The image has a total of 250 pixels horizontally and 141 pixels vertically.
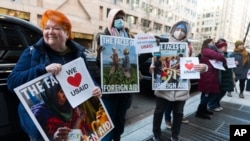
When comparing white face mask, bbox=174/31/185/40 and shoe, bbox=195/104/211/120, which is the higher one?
white face mask, bbox=174/31/185/40

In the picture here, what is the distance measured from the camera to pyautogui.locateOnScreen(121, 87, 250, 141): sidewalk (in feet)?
12.1

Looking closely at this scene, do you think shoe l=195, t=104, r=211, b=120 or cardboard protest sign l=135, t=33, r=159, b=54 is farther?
shoe l=195, t=104, r=211, b=120

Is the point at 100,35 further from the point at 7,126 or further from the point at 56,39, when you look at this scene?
the point at 7,126

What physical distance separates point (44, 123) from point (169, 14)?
150ft

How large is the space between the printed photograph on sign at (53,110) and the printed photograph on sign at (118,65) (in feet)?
2.04

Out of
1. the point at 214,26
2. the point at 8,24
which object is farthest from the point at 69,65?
the point at 214,26

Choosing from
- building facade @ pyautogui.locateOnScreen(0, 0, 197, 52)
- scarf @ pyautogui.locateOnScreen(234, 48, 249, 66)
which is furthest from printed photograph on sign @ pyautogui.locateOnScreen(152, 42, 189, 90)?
building facade @ pyautogui.locateOnScreen(0, 0, 197, 52)

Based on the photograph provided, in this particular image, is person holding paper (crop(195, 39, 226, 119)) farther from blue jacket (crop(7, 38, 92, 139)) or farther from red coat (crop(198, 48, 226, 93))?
blue jacket (crop(7, 38, 92, 139))

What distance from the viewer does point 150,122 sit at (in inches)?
168

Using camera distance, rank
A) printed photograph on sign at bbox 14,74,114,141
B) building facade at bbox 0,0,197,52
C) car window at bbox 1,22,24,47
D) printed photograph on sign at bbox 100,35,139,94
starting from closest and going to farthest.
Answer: printed photograph on sign at bbox 14,74,114,141, printed photograph on sign at bbox 100,35,139,94, car window at bbox 1,22,24,47, building facade at bbox 0,0,197,52

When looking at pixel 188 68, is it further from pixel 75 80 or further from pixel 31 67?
pixel 31 67

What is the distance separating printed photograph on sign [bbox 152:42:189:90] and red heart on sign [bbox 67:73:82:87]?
1455 millimetres

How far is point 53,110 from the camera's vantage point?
170cm

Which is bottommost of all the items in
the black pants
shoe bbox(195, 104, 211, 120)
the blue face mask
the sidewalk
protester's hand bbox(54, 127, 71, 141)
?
the sidewalk
